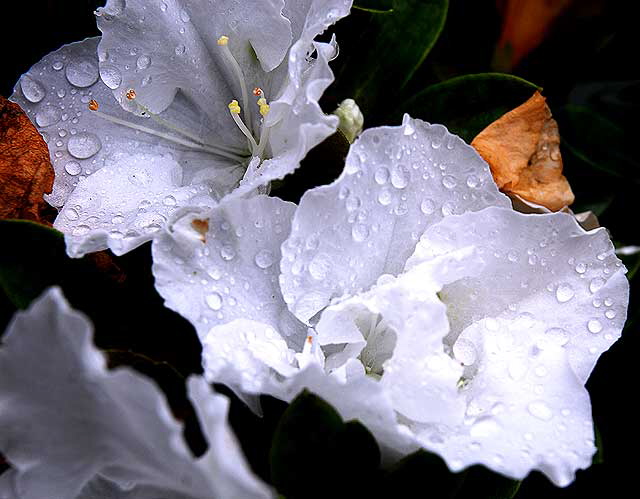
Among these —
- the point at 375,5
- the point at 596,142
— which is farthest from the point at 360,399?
the point at 596,142

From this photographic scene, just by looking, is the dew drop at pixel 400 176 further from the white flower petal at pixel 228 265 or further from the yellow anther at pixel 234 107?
the yellow anther at pixel 234 107

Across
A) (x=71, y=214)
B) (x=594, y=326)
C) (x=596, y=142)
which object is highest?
(x=71, y=214)

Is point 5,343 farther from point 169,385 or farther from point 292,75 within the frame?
point 292,75

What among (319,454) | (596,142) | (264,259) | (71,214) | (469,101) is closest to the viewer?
(319,454)

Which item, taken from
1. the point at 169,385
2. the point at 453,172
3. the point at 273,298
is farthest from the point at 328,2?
the point at 169,385

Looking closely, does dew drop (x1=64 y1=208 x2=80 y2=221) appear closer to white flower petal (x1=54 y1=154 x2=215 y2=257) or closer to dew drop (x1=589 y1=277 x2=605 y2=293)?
white flower petal (x1=54 y1=154 x2=215 y2=257)

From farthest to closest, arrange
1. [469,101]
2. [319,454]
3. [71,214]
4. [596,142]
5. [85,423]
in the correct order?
[596,142] → [469,101] → [71,214] → [319,454] → [85,423]

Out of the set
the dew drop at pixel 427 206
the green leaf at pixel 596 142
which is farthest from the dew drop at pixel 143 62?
the green leaf at pixel 596 142

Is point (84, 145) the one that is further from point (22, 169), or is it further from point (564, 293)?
point (564, 293)
